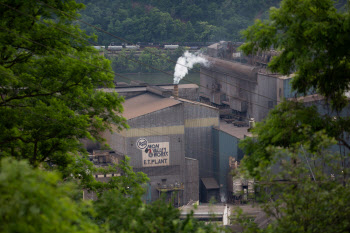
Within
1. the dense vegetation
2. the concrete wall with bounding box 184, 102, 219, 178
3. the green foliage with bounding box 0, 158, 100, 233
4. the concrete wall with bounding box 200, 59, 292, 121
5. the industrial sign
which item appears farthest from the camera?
the concrete wall with bounding box 200, 59, 292, 121

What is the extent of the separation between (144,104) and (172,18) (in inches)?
1798

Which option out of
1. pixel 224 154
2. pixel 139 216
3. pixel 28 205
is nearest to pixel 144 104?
pixel 224 154

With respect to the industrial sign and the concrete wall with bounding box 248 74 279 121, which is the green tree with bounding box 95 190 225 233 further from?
the concrete wall with bounding box 248 74 279 121

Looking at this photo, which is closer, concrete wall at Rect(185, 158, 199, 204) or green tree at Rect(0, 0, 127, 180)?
green tree at Rect(0, 0, 127, 180)

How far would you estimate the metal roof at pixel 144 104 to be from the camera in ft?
91.7

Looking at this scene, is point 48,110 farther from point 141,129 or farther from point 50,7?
point 141,129

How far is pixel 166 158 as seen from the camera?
27172mm

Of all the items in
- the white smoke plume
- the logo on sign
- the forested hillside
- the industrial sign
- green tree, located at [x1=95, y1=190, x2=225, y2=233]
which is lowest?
green tree, located at [x1=95, y1=190, x2=225, y2=233]

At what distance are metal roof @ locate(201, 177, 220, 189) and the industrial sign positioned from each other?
283cm

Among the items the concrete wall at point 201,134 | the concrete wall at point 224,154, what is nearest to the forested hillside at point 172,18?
the concrete wall at point 201,134

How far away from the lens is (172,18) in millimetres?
74688

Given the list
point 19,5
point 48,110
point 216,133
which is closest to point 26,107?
point 48,110

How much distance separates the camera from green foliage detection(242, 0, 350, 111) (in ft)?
25.1

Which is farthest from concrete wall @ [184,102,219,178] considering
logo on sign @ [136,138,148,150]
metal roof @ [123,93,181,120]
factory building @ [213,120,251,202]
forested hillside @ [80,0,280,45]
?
forested hillside @ [80,0,280,45]
